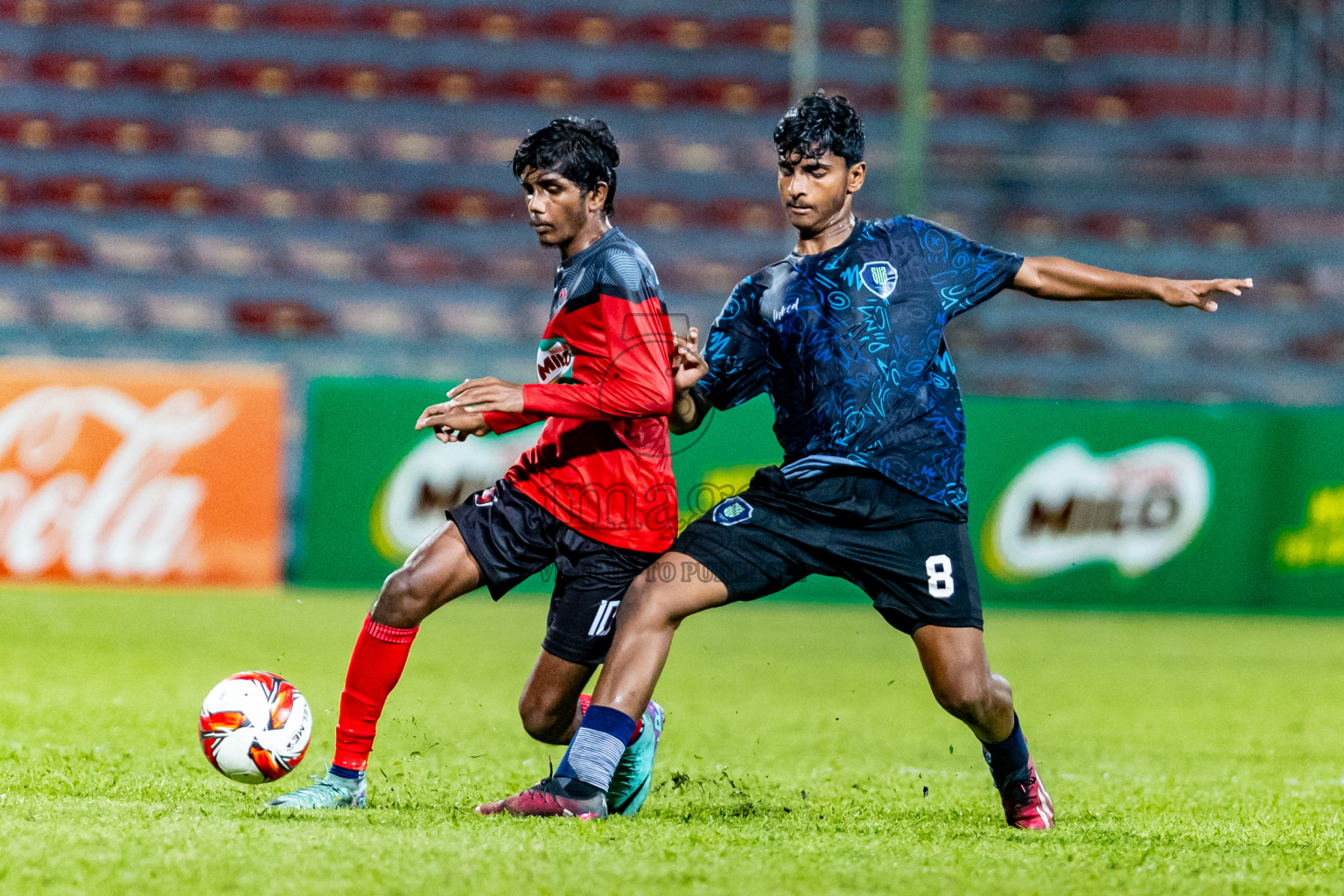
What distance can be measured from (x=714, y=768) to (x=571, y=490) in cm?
136

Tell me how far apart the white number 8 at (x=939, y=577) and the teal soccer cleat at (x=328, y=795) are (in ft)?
4.91

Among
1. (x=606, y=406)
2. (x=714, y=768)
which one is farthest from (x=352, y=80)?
(x=606, y=406)

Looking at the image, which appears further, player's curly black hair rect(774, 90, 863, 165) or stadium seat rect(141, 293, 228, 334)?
stadium seat rect(141, 293, 228, 334)

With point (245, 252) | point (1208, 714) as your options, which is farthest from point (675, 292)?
point (1208, 714)

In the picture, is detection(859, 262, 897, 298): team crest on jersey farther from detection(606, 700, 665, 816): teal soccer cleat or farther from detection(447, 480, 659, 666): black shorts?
detection(606, 700, 665, 816): teal soccer cleat

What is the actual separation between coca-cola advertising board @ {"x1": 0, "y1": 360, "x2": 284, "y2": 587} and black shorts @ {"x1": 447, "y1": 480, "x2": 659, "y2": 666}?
6691 millimetres

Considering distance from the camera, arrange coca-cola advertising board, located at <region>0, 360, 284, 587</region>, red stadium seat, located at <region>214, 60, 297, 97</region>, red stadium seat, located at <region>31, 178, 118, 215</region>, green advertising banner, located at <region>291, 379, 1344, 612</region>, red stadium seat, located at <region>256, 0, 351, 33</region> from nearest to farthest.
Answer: coca-cola advertising board, located at <region>0, 360, 284, 587</region>
green advertising banner, located at <region>291, 379, 1344, 612</region>
red stadium seat, located at <region>31, 178, 118, 215</region>
red stadium seat, located at <region>214, 60, 297, 97</region>
red stadium seat, located at <region>256, 0, 351, 33</region>

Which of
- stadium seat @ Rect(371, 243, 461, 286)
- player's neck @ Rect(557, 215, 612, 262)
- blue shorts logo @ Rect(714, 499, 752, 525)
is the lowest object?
stadium seat @ Rect(371, 243, 461, 286)

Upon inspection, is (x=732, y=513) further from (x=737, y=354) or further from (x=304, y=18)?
(x=304, y=18)

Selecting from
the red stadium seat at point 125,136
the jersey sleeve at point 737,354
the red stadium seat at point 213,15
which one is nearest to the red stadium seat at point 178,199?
the red stadium seat at point 125,136

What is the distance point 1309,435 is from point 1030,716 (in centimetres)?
534

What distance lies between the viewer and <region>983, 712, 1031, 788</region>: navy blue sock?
4066mm

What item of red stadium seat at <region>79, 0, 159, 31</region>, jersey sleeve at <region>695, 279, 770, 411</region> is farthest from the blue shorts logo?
red stadium seat at <region>79, 0, 159, 31</region>

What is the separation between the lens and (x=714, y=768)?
199 inches
